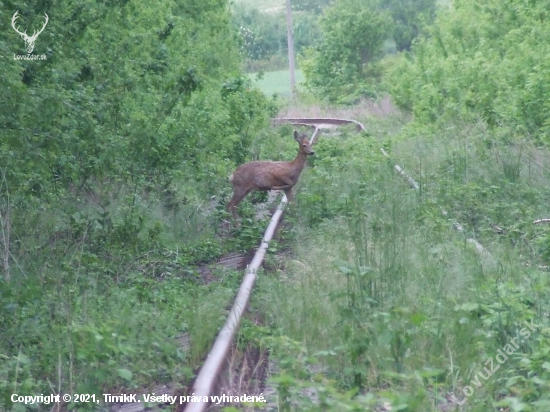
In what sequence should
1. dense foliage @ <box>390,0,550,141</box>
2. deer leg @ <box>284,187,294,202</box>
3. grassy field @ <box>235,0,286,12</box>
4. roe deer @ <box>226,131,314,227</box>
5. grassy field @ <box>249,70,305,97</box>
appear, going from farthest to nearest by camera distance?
grassy field @ <box>235,0,286,12</box>
grassy field @ <box>249,70,305,97</box>
dense foliage @ <box>390,0,550,141</box>
deer leg @ <box>284,187,294,202</box>
roe deer @ <box>226,131,314,227</box>

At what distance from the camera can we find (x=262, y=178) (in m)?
14.5

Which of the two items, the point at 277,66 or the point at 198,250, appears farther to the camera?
the point at 277,66

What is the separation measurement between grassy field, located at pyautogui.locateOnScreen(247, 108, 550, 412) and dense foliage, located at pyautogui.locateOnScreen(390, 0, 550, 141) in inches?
133

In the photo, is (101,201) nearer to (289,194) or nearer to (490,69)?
(289,194)

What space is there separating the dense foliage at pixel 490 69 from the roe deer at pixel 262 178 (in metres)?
4.36

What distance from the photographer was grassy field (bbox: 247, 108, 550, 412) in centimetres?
604

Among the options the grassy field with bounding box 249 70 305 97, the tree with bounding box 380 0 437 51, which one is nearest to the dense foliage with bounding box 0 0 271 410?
the grassy field with bounding box 249 70 305 97

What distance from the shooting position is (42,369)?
6797mm

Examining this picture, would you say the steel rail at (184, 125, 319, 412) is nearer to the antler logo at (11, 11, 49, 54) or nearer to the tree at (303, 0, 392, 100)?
the antler logo at (11, 11, 49, 54)

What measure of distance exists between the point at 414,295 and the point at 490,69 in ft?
A: 52.8

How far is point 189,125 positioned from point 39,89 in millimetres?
4726

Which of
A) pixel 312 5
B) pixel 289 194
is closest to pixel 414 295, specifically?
pixel 289 194

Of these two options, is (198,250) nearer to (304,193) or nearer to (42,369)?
(304,193)

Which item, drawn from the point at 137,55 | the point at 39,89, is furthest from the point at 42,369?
the point at 137,55
